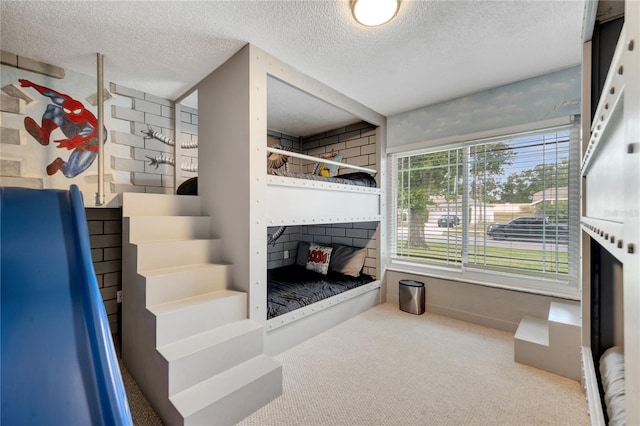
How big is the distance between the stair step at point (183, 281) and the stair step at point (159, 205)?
567 millimetres

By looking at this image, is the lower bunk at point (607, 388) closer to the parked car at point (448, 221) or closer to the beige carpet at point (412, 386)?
the beige carpet at point (412, 386)

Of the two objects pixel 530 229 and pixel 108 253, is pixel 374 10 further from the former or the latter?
pixel 108 253

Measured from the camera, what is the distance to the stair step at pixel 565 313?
76.0 inches

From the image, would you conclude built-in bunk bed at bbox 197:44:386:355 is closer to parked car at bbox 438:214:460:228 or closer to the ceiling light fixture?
the ceiling light fixture

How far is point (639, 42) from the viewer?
0.40 m

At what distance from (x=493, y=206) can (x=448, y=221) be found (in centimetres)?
48

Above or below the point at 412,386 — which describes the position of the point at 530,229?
above

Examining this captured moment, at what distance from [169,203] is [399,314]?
2.67 metres

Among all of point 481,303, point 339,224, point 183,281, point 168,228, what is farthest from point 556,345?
point 168,228

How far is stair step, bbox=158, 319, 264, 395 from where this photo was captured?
150 cm

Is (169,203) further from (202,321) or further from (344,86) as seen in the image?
(344,86)

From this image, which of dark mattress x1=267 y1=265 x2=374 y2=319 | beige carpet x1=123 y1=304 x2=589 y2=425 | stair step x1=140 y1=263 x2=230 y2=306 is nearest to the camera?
beige carpet x1=123 y1=304 x2=589 y2=425

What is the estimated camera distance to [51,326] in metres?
0.93

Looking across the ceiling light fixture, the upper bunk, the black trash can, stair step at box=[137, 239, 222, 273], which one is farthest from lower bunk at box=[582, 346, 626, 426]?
stair step at box=[137, 239, 222, 273]
